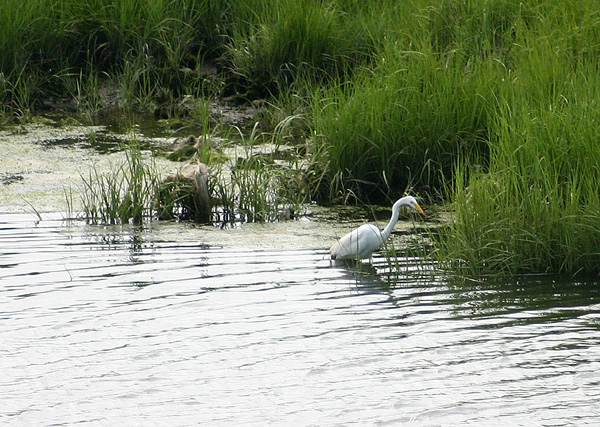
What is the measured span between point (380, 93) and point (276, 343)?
3.59 metres

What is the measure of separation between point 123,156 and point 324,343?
4989 millimetres

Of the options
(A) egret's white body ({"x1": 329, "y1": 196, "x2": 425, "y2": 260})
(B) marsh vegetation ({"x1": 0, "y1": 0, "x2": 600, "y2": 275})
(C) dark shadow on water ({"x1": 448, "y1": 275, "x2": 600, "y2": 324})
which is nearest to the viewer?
(C) dark shadow on water ({"x1": 448, "y1": 275, "x2": 600, "y2": 324})

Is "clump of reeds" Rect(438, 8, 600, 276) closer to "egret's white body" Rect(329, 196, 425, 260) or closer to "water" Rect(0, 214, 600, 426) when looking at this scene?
"water" Rect(0, 214, 600, 426)

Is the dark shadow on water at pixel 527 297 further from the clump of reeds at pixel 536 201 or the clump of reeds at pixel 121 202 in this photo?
the clump of reeds at pixel 121 202

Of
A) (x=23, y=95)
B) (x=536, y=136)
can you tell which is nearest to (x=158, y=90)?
(x=23, y=95)

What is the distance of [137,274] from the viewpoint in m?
6.11

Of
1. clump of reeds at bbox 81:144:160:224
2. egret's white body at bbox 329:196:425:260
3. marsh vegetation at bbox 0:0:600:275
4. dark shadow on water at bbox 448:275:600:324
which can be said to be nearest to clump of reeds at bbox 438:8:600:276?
marsh vegetation at bbox 0:0:600:275

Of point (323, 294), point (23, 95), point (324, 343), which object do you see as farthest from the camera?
point (23, 95)

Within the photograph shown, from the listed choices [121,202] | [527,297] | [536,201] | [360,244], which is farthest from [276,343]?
[121,202]

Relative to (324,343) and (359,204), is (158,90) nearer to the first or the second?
(359,204)

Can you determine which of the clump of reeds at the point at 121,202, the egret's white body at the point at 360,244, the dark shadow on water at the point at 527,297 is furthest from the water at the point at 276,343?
the clump of reeds at the point at 121,202

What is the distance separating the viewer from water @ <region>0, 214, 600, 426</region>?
13.4 ft

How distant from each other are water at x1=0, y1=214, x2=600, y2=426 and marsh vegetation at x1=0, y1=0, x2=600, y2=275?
56 centimetres

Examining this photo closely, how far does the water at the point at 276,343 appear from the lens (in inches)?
160
